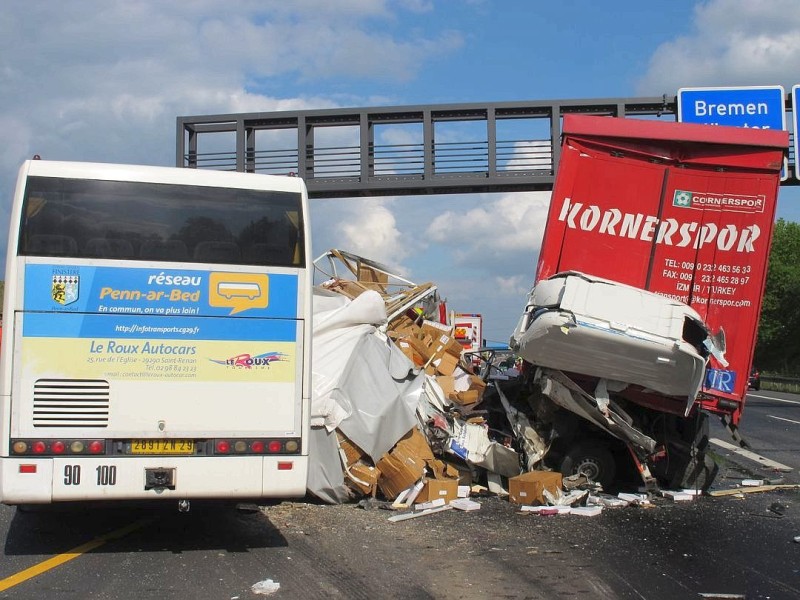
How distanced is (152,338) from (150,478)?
111cm

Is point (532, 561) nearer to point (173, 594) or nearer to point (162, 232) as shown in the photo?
point (173, 594)

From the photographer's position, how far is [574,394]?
1013 centimetres

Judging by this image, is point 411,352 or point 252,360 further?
point 411,352

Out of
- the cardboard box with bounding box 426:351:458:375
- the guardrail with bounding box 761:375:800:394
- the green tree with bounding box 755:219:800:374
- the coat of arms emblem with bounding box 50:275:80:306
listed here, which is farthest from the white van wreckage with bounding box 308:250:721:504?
the green tree with bounding box 755:219:800:374

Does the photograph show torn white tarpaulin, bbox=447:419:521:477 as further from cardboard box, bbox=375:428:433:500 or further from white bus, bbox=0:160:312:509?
white bus, bbox=0:160:312:509

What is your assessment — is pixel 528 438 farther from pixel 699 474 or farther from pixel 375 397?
pixel 699 474

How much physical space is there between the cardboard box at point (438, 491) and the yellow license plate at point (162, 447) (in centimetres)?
331

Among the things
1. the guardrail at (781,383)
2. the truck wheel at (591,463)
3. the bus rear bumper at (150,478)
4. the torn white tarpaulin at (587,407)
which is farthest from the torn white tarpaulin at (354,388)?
the guardrail at (781,383)

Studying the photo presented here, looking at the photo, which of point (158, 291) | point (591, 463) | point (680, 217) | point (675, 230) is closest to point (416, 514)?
point (591, 463)

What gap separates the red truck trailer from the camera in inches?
405

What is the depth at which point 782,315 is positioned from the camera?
222ft

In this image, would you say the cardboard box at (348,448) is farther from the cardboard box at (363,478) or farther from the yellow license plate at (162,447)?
the yellow license plate at (162,447)

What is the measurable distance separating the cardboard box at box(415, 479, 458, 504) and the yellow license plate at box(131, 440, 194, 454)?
3309mm

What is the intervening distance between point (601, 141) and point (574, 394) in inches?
119
